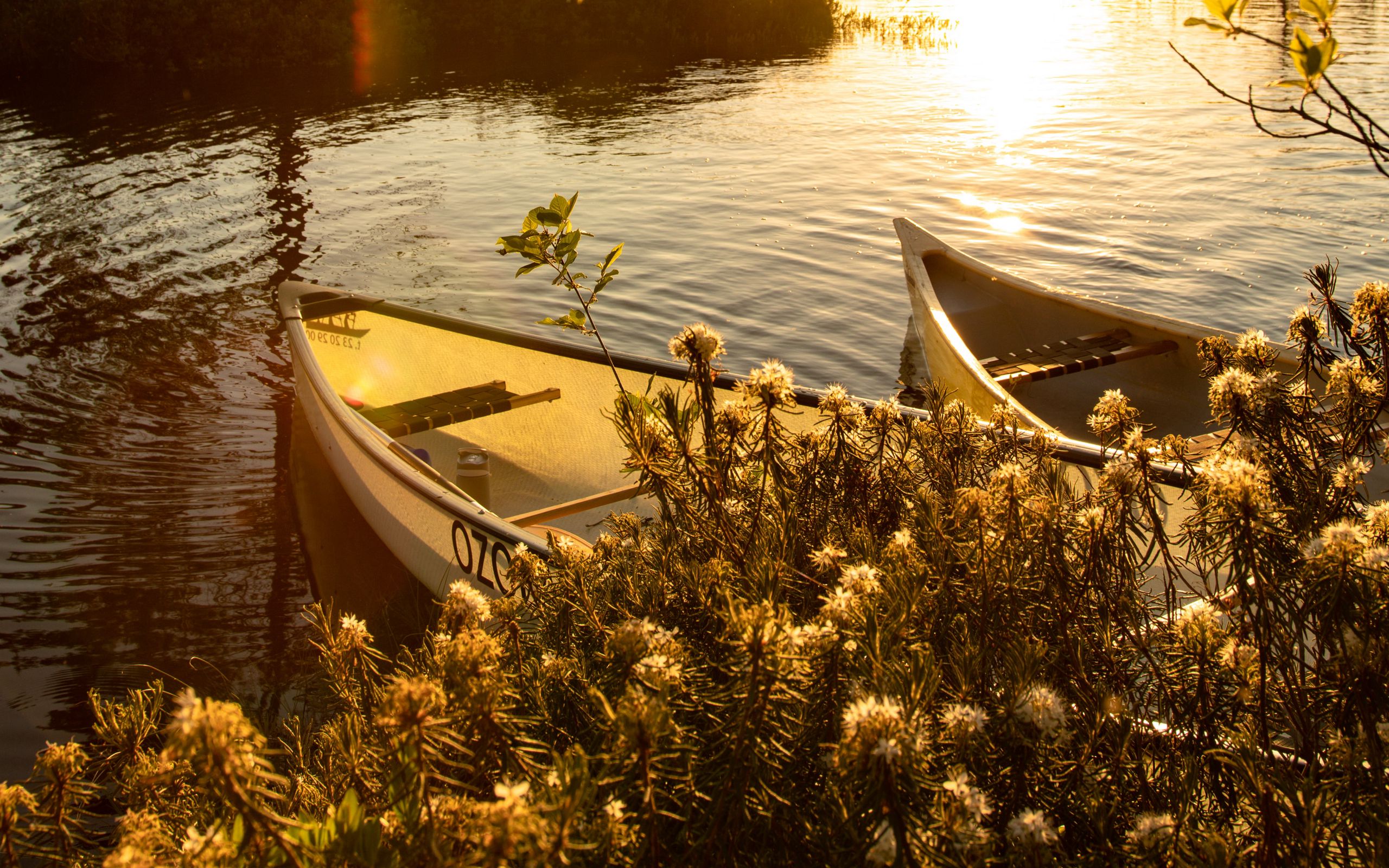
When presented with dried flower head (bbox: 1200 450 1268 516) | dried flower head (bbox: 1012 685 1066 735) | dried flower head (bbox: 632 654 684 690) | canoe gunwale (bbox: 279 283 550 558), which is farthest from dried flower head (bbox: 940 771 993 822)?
canoe gunwale (bbox: 279 283 550 558)

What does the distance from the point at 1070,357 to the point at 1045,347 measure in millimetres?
816

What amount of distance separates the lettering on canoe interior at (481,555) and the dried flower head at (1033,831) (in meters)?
4.04

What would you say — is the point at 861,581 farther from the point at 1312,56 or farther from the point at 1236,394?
the point at 1312,56

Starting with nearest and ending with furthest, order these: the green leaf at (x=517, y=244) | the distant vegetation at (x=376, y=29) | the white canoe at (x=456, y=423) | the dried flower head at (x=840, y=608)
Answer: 1. the dried flower head at (x=840, y=608)
2. the green leaf at (x=517, y=244)
3. the white canoe at (x=456, y=423)
4. the distant vegetation at (x=376, y=29)

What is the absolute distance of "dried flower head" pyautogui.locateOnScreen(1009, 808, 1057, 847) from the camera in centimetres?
137

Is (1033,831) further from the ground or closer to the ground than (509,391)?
further from the ground

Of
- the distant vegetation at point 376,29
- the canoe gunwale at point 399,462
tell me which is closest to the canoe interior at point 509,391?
the canoe gunwale at point 399,462

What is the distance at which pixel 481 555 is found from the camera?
566cm

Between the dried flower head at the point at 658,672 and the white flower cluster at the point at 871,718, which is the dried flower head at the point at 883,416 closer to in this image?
the dried flower head at the point at 658,672

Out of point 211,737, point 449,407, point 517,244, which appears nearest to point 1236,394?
point 211,737

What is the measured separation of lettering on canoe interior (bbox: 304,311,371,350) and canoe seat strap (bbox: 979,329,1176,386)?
599cm

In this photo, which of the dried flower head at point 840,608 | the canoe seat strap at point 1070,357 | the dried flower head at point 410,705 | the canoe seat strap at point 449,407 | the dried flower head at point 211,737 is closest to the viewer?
the dried flower head at point 211,737

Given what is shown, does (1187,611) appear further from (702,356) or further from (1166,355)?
(1166,355)

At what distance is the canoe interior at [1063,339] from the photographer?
27.4 ft
